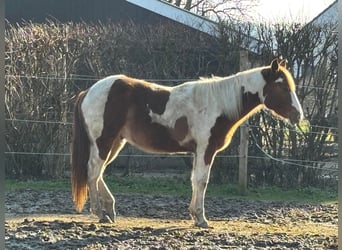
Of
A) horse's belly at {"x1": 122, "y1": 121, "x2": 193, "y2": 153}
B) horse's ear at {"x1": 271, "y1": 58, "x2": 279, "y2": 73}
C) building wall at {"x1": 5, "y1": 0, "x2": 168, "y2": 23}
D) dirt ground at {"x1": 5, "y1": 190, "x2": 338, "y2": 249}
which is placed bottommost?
dirt ground at {"x1": 5, "y1": 190, "x2": 338, "y2": 249}

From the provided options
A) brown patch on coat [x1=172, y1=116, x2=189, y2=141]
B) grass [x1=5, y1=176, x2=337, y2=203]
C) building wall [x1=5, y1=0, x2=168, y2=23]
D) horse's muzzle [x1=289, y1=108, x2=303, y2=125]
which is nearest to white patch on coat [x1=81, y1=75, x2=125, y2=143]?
brown patch on coat [x1=172, y1=116, x2=189, y2=141]

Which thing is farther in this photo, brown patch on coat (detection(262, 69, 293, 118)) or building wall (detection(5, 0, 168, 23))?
building wall (detection(5, 0, 168, 23))

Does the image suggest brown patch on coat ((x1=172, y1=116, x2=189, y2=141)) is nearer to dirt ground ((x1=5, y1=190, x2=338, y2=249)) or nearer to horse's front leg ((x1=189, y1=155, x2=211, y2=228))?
horse's front leg ((x1=189, y1=155, x2=211, y2=228))

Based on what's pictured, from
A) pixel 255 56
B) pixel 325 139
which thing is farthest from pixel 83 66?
pixel 325 139

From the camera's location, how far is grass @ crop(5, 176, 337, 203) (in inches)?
299

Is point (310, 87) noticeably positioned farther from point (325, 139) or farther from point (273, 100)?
point (273, 100)

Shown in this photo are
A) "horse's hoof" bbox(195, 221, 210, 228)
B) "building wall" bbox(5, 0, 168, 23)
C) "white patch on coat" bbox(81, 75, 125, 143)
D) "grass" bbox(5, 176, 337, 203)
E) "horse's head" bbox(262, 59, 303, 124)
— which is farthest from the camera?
"building wall" bbox(5, 0, 168, 23)

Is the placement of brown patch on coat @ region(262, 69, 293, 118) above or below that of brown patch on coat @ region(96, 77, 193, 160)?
above

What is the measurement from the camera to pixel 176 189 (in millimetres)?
7918

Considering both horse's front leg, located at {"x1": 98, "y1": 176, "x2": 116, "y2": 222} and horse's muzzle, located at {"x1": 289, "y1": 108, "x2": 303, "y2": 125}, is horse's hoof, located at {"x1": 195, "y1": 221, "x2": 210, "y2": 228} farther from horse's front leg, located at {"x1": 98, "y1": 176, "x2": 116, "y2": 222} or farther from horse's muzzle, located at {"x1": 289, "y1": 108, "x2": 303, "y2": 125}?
horse's muzzle, located at {"x1": 289, "y1": 108, "x2": 303, "y2": 125}

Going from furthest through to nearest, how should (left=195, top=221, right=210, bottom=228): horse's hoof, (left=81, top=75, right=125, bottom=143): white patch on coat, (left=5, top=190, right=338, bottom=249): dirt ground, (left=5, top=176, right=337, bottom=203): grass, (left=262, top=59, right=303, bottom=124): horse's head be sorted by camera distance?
1. (left=5, top=176, right=337, bottom=203): grass
2. (left=262, top=59, right=303, bottom=124): horse's head
3. (left=81, top=75, right=125, bottom=143): white patch on coat
4. (left=195, top=221, right=210, bottom=228): horse's hoof
5. (left=5, top=190, right=338, bottom=249): dirt ground

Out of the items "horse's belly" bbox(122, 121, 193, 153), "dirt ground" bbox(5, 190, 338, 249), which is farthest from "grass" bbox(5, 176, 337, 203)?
"horse's belly" bbox(122, 121, 193, 153)

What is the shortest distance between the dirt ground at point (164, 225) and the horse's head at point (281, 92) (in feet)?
3.87

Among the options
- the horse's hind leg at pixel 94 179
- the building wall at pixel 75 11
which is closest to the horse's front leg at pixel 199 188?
the horse's hind leg at pixel 94 179
